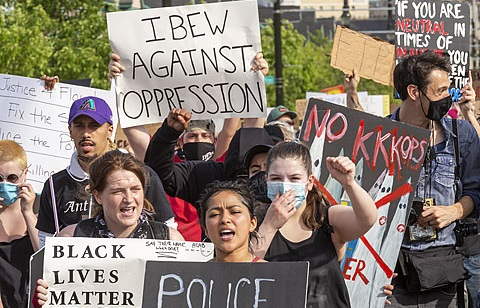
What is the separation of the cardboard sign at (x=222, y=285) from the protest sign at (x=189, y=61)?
8.11ft

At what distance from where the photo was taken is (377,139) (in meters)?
6.20

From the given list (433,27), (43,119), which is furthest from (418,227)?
(43,119)

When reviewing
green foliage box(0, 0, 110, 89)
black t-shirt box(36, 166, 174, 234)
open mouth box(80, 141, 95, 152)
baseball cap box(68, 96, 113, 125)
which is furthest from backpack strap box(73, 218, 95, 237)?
green foliage box(0, 0, 110, 89)

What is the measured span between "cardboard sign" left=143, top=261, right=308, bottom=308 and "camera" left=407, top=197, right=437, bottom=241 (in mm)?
1734

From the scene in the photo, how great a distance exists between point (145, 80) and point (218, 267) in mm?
2676

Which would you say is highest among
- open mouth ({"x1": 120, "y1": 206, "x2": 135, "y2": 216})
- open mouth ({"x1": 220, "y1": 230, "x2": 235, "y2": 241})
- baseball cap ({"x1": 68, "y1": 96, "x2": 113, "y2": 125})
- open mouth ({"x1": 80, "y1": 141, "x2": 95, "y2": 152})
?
baseball cap ({"x1": 68, "y1": 96, "x2": 113, "y2": 125})

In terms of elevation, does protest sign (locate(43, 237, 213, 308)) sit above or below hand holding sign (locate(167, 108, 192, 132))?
below

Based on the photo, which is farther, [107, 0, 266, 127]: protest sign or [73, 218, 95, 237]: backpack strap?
[107, 0, 266, 127]: protest sign

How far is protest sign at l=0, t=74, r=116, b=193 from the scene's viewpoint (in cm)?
838

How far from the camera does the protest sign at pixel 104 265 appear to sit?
5.00 m

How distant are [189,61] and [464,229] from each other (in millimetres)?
1986

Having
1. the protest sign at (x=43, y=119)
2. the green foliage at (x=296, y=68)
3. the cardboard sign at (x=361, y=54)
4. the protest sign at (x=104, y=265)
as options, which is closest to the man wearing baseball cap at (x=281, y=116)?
the cardboard sign at (x=361, y=54)

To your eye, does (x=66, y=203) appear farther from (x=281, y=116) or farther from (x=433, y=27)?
(x=281, y=116)

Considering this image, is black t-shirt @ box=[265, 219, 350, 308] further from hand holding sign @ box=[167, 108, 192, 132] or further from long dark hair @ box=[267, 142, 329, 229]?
hand holding sign @ box=[167, 108, 192, 132]
